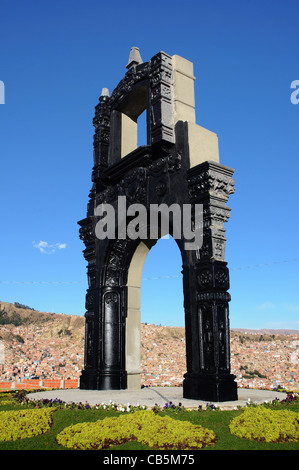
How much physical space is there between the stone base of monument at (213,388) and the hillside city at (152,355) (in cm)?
1172

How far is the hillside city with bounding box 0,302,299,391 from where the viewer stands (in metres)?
22.8

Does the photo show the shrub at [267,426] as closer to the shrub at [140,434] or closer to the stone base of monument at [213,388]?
the shrub at [140,434]

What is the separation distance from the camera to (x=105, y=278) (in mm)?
Answer: 11273

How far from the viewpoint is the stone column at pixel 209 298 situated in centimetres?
743

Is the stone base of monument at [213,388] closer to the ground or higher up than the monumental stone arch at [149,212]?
closer to the ground

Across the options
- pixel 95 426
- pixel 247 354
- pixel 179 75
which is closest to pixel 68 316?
pixel 247 354

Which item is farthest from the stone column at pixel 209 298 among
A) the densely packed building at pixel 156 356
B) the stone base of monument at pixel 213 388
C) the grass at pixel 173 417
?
the densely packed building at pixel 156 356

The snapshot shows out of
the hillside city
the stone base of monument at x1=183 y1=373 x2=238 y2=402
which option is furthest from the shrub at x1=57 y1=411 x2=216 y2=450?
the hillside city

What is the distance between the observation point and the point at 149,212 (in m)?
9.89

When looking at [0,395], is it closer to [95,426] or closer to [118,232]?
[118,232]

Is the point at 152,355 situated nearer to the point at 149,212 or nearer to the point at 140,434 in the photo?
the point at 149,212

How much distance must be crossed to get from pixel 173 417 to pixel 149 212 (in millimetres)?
5217

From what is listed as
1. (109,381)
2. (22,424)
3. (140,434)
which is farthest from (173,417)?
(109,381)

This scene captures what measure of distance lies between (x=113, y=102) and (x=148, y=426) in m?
9.93
